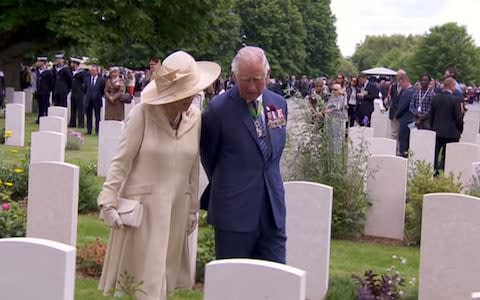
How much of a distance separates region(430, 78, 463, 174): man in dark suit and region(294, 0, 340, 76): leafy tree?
66.1m

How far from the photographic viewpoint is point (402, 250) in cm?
1016

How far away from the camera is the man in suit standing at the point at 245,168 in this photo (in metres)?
5.45

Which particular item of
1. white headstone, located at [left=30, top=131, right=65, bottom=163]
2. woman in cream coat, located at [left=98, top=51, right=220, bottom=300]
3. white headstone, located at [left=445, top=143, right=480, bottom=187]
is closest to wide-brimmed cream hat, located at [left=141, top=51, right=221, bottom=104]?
woman in cream coat, located at [left=98, top=51, right=220, bottom=300]

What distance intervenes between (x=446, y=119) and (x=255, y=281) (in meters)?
12.5

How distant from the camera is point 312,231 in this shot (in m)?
Answer: 7.61

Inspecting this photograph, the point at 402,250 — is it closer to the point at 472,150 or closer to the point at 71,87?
the point at 472,150

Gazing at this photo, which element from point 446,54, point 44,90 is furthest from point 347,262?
point 446,54

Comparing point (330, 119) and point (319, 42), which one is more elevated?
point (319, 42)

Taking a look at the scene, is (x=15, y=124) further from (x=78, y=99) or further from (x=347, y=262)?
(x=347, y=262)

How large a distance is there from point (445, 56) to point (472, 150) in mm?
85491

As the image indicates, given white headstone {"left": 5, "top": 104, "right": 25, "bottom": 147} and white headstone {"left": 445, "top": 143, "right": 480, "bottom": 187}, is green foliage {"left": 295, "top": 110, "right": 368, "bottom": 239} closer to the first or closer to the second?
white headstone {"left": 445, "top": 143, "right": 480, "bottom": 187}

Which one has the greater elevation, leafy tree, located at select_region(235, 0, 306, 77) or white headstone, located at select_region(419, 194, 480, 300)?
leafy tree, located at select_region(235, 0, 306, 77)

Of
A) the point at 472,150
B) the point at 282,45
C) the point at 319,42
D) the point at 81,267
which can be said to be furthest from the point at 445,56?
the point at 81,267

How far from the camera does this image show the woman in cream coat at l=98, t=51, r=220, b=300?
551 cm
